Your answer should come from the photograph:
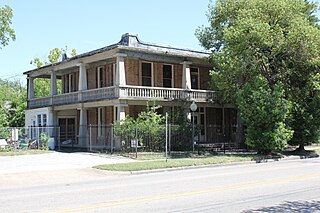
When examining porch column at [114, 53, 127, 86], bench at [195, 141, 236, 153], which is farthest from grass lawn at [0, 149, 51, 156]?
bench at [195, 141, 236, 153]

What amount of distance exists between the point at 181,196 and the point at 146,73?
22.2 meters

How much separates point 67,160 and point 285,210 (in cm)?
1646

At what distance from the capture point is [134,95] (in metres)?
28.8

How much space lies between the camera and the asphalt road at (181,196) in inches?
359

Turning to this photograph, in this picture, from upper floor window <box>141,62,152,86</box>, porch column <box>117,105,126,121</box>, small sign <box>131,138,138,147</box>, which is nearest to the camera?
small sign <box>131,138,138,147</box>

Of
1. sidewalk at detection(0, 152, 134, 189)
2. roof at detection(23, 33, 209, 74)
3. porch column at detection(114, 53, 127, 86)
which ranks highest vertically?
roof at detection(23, 33, 209, 74)

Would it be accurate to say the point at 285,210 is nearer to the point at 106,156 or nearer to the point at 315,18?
the point at 106,156

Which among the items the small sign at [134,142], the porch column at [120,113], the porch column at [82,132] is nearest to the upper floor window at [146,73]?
the porch column at [120,113]

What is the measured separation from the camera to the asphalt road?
29.9 ft

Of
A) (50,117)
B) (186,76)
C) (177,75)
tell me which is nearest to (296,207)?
(186,76)

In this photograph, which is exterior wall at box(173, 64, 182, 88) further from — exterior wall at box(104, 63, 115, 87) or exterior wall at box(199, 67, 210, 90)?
exterior wall at box(104, 63, 115, 87)

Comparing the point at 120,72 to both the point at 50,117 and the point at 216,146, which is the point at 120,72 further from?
the point at 50,117

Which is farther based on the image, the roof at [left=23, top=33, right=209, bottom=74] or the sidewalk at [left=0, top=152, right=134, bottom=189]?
the roof at [left=23, top=33, right=209, bottom=74]

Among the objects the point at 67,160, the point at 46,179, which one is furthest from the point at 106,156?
the point at 46,179
